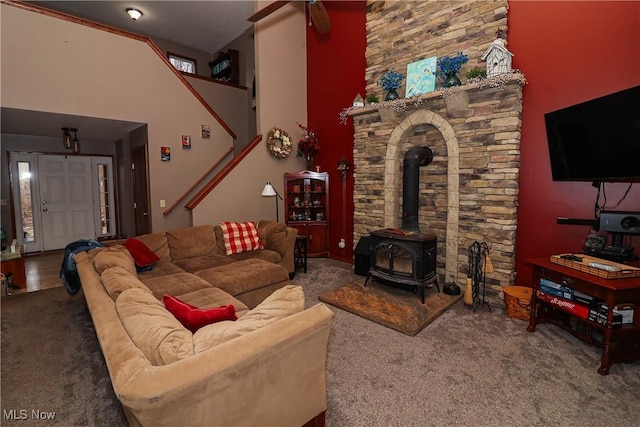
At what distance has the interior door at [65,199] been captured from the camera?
6492 mm

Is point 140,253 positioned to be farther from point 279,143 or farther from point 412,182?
point 412,182

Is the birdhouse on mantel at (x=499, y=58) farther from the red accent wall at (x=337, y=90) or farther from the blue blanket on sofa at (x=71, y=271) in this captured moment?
the blue blanket on sofa at (x=71, y=271)

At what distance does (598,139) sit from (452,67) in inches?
65.6

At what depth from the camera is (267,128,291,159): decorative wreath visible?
5.56 m

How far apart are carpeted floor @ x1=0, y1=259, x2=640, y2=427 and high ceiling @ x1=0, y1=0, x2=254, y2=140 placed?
3156 millimetres

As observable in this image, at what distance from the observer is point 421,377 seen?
2.25 m

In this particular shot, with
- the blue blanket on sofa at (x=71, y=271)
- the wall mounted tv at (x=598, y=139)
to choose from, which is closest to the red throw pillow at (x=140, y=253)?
the blue blanket on sofa at (x=71, y=271)

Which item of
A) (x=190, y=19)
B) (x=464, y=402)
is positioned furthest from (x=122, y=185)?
(x=464, y=402)

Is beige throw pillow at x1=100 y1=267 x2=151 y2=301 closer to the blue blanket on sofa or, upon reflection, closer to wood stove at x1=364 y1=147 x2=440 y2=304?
the blue blanket on sofa

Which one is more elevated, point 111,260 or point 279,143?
point 279,143

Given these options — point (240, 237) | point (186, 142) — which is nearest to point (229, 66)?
point (186, 142)

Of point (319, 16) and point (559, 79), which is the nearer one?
point (559, 79)

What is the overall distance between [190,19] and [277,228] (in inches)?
203

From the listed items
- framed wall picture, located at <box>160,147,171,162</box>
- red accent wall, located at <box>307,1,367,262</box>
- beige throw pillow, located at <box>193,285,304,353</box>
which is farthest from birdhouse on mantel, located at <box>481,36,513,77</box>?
framed wall picture, located at <box>160,147,171,162</box>
